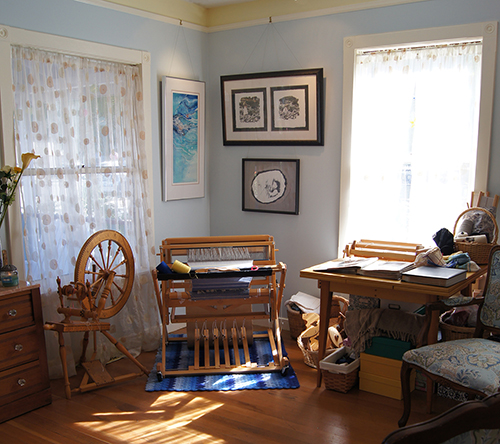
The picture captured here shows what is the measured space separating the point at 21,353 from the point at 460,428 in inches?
99.4

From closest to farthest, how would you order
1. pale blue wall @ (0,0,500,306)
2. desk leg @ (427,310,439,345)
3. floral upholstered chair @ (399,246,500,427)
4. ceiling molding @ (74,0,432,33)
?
floral upholstered chair @ (399,246,500,427) → desk leg @ (427,310,439,345) → pale blue wall @ (0,0,500,306) → ceiling molding @ (74,0,432,33)

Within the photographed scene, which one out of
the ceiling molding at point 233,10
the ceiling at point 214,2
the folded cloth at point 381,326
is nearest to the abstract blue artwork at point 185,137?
the ceiling molding at point 233,10

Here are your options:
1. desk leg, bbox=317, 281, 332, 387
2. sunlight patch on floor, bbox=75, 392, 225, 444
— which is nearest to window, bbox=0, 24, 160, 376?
sunlight patch on floor, bbox=75, 392, 225, 444

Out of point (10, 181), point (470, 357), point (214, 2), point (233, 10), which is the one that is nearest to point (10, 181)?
point (10, 181)

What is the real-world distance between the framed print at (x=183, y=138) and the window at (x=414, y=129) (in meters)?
1.29

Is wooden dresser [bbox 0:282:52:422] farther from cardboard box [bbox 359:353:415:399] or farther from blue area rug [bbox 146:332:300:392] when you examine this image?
cardboard box [bbox 359:353:415:399]

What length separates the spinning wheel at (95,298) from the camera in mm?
2941

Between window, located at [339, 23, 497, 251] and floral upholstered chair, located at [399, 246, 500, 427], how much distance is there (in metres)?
0.94

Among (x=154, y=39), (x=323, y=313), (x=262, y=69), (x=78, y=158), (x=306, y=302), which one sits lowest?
(x=306, y=302)

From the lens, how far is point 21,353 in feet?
9.25

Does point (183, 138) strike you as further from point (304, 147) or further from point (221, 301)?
point (221, 301)

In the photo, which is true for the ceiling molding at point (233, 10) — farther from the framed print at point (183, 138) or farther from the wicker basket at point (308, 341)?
the wicker basket at point (308, 341)

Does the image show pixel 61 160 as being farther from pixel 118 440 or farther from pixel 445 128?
pixel 445 128

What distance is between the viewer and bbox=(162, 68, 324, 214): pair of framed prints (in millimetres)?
3924
